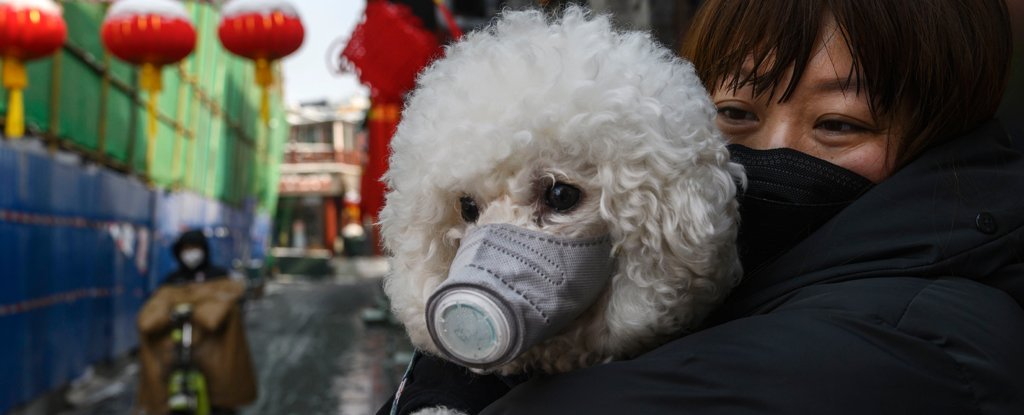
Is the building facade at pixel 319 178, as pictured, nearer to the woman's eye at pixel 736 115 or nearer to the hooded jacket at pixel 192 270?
the hooded jacket at pixel 192 270

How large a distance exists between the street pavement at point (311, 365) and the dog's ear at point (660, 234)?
610cm

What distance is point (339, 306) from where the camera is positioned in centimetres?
2477

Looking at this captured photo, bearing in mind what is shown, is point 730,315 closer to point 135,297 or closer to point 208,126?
point 135,297

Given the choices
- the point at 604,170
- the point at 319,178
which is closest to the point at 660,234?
the point at 604,170

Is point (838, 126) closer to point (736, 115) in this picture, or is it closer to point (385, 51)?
point (736, 115)

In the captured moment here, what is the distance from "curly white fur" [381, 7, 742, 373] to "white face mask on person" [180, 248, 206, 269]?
7.57m

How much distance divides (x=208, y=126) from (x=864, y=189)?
20502 mm

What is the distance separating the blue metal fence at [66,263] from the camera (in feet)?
27.2

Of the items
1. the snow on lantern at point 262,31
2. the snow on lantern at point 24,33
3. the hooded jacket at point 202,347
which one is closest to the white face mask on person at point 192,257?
the hooded jacket at point 202,347

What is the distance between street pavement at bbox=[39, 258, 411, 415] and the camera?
10.8m

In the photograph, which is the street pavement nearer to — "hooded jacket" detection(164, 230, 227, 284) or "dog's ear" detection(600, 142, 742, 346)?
"hooded jacket" detection(164, 230, 227, 284)

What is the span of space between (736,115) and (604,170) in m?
0.46

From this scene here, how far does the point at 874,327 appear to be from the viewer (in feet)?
3.51

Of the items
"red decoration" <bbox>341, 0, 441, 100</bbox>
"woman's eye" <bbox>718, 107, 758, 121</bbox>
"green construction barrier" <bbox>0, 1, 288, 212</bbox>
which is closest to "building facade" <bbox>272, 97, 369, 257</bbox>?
"green construction barrier" <bbox>0, 1, 288, 212</bbox>
